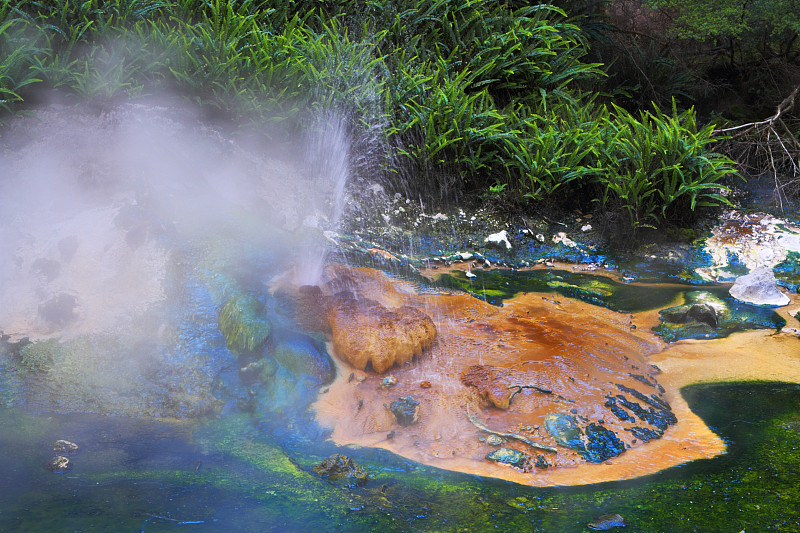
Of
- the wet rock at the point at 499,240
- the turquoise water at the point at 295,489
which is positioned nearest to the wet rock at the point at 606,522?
the turquoise water at the point at 295,489

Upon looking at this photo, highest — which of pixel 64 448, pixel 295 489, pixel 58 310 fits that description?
pixel 58 310

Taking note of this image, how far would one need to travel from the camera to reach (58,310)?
13.5 feet

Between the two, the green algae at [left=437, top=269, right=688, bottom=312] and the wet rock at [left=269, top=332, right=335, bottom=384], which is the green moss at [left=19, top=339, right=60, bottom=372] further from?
the green algae at [left=437, top=269, right=688, bottom=312]

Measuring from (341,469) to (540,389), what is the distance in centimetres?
145

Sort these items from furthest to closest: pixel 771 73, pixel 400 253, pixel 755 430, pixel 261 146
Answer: pixel 771 73 → pixel 261 146 → pixel 400 253 → pixel 755 430

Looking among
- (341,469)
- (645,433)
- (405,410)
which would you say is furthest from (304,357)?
(645,433)

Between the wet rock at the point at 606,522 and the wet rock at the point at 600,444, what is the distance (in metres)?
0.52

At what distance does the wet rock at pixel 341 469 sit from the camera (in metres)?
2.92

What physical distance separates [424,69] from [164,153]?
10.6 ft

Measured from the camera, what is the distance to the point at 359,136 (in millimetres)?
6543

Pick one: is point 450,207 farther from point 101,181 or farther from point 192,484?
point 192,484

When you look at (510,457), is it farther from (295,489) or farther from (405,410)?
(295,489)

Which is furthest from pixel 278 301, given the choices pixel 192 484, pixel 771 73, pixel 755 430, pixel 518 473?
pixel 771 73

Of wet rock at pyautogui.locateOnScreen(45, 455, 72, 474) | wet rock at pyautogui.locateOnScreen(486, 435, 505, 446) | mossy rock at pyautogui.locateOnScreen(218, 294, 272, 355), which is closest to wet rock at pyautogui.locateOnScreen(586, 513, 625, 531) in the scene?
wet rock at pyautogui.locateOnScreen(486, 435, 505, 446)
